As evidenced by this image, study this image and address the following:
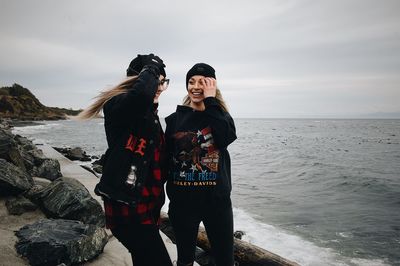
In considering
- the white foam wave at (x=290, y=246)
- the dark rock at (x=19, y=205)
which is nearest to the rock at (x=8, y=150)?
the dark rock at (x=19, y=205)

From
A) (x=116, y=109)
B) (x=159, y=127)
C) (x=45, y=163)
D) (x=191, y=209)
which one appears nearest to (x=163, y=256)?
(x=191, y=209)

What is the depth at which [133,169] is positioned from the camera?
2.26 m

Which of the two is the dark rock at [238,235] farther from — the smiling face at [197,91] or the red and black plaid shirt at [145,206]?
the red and black plaid shirt at [145,206]

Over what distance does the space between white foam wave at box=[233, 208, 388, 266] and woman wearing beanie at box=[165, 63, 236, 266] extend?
205 inches

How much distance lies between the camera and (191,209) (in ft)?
9.62

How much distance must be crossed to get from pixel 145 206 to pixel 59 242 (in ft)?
7.10

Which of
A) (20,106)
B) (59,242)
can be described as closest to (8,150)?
(59,242)

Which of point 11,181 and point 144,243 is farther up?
point 144,243

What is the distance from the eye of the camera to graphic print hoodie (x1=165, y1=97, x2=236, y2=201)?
294cm

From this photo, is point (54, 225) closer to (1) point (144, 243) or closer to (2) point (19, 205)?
(2) point (19, 205)

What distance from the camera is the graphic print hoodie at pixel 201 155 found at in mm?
2943

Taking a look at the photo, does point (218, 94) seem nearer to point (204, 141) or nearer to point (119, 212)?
point (204, 141)

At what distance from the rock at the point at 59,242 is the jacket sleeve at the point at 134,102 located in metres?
2.45

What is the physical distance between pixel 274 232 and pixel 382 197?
828cm
